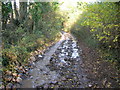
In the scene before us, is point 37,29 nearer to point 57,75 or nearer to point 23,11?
point 23,11

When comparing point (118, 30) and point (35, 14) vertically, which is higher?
point (35, 14)

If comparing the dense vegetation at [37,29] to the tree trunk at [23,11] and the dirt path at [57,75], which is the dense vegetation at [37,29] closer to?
the tree trunk at [23,11]

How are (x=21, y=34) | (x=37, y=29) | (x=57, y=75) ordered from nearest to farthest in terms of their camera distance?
(x=57, y=75), (x=21, y=34), (x=37, y=29)

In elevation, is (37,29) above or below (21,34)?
above

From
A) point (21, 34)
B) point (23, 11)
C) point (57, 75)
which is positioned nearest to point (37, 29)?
point (23, 11)

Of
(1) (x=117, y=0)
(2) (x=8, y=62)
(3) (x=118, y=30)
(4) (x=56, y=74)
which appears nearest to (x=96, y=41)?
(3) (x=118, y=30)

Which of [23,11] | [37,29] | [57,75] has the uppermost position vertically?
[23,11]

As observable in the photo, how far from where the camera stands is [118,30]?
20.8 feet

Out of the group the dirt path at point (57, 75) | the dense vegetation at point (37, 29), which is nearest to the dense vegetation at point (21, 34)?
the dense vegetation at point (37, 29)

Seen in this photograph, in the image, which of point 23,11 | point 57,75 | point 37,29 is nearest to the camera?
point 57,75

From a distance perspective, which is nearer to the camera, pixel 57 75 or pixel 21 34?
pixel 57 75

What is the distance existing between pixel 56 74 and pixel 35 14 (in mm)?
6654

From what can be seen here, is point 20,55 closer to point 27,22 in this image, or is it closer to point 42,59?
point 42,59

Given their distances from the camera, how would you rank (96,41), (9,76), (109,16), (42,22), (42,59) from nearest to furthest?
(9,76), (109,16), (42,59), (96,41), (42,22)
